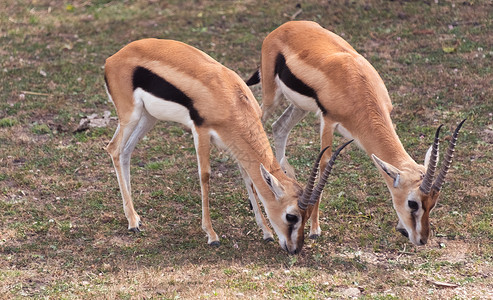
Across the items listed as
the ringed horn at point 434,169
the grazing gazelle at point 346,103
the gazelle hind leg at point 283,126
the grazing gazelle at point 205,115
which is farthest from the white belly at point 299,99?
the ringed horn at point 434,169

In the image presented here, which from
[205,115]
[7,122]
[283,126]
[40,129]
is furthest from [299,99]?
[7,122]

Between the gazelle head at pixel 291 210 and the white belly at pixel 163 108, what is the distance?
3.72 feet

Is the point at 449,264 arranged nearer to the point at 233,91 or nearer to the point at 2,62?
the point at 233,91

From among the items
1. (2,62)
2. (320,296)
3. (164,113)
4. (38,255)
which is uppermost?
(164,113)

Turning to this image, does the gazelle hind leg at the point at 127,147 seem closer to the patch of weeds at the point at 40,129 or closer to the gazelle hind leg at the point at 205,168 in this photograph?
the gazelle hind leg at the point at 205,168

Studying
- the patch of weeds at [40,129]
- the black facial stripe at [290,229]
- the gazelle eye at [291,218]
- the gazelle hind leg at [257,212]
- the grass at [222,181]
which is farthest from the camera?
the patch of weeds at [40,129]

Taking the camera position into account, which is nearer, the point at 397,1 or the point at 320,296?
the point at 320,296

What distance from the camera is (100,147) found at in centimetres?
946

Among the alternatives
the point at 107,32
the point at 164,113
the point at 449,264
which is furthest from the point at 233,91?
the point at 107,32

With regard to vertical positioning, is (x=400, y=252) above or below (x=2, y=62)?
above

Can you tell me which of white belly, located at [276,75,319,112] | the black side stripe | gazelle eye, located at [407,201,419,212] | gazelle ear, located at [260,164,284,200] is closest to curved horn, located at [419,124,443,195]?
gazelle eye, located at [407,201,419,212]

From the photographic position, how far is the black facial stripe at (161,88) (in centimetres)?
694

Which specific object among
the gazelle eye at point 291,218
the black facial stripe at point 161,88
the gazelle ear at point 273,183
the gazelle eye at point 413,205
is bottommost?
the gazelle eye at point 291,218

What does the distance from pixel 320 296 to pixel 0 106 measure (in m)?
6.69
